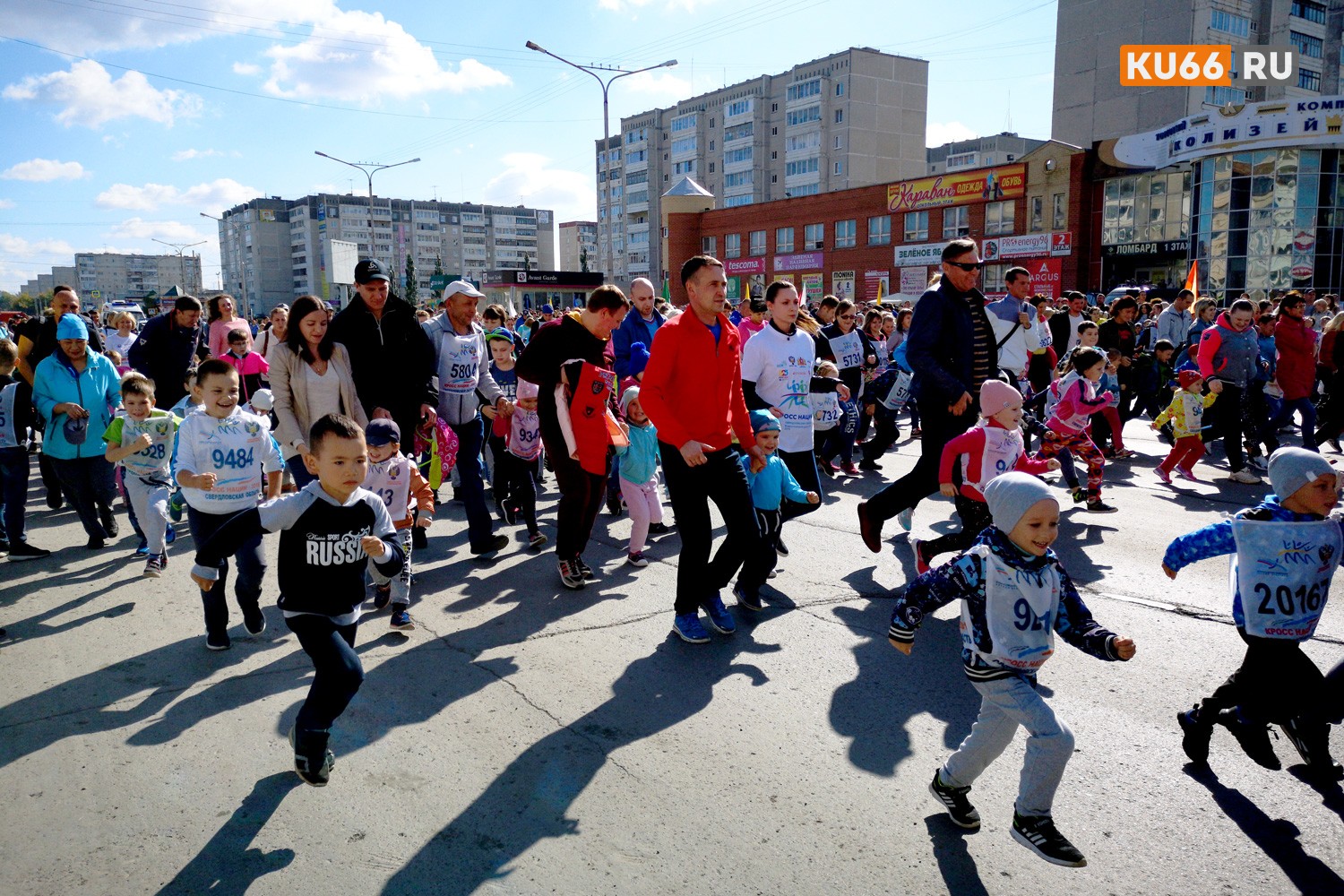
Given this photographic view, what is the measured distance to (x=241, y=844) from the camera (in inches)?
122

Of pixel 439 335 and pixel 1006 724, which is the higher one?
pixel 439 335

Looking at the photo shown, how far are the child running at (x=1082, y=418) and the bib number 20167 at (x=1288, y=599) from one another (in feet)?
15.2

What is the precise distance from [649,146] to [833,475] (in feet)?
283

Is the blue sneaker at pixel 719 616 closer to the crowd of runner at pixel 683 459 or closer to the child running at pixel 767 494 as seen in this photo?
the crowd of runner at pixel 683 459

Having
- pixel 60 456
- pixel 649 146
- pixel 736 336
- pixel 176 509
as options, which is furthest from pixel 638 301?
pixel 649 146

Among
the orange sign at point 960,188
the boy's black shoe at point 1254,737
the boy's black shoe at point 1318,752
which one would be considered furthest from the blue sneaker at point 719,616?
the orange sign at point 960,188

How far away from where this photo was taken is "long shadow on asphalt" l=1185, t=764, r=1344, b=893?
9.21ft

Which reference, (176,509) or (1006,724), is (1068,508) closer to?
(1006,724)

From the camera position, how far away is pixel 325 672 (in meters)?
3.44

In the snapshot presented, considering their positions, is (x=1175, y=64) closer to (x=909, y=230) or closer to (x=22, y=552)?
(x=909, y=230)

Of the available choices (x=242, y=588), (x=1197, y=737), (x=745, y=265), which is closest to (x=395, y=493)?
(x=242, y=588)

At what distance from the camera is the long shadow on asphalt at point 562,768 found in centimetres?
296

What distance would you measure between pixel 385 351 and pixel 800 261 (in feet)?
169

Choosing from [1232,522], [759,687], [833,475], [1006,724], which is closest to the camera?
[1006,724]
